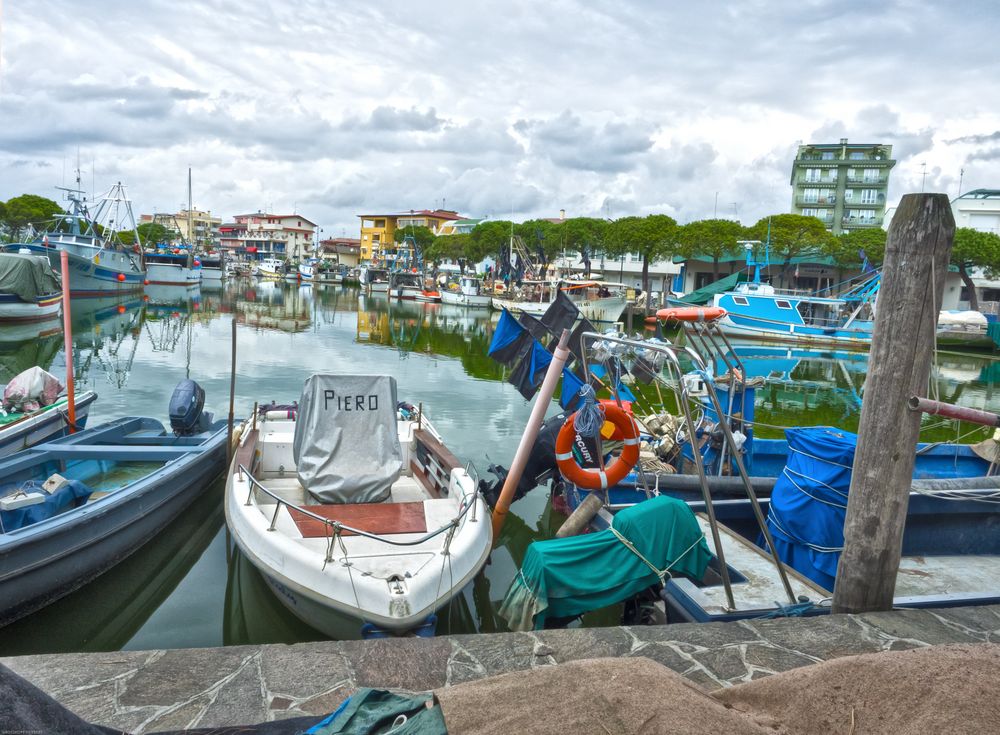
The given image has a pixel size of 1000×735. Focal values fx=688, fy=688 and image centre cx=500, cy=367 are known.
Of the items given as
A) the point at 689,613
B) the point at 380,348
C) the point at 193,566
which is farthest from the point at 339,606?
the point at 380,348

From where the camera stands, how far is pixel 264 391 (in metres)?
18.0

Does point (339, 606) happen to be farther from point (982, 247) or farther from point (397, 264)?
point (397, 264)

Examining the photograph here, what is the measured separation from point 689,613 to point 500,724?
10.0 ft

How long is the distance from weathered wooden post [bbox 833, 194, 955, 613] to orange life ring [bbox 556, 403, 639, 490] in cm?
259

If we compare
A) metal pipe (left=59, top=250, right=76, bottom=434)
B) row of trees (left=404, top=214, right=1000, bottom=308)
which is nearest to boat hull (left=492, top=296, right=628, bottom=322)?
row of trees (left=404, top=214, right=1000, bottom=308)

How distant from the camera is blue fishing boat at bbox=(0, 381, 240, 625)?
20.2 ft

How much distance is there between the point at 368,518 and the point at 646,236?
158 ft

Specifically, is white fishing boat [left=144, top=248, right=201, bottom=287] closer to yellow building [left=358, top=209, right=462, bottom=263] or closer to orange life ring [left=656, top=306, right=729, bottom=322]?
yellow building [left=358, top=209, right=462, bottom=263]

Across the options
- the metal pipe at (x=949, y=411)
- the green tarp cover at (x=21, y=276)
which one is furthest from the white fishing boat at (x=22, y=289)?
the metal pipe at (x=949, y=411)

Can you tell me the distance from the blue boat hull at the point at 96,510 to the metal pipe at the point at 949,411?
710cm

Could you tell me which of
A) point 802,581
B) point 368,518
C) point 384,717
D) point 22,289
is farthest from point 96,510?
point 22,289

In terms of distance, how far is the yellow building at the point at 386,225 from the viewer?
10281 cm

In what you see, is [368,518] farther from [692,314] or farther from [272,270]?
[272,270]

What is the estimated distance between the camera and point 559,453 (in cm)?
695
